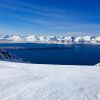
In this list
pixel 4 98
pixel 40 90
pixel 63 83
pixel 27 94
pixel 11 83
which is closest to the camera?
pixel 4 98

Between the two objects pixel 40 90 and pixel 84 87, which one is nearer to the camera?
pixel 40 90

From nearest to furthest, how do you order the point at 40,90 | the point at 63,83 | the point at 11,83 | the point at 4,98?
the point at 4,98
the point at 40,90
the point at 11,83
the point at 63,83

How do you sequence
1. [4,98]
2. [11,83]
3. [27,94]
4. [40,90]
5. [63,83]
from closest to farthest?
[4,98], [27,94], [40,90], [11,83], [63,83]

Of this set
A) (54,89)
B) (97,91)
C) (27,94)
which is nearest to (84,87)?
(97,91)

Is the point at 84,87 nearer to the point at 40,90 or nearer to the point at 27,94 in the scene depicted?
the point at 40,90

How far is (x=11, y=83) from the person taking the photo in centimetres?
1741

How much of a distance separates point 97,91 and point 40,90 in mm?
5139

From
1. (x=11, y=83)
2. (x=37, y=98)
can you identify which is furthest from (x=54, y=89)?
(x=11, y=83)

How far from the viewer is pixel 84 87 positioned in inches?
717

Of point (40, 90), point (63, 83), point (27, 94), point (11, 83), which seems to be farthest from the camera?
point (63, 83)

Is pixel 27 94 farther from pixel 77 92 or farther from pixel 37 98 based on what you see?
pixel 77 92

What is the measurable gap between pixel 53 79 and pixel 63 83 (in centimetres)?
151

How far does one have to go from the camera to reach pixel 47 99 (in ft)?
47.8

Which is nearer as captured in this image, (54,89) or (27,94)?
(27,94)
